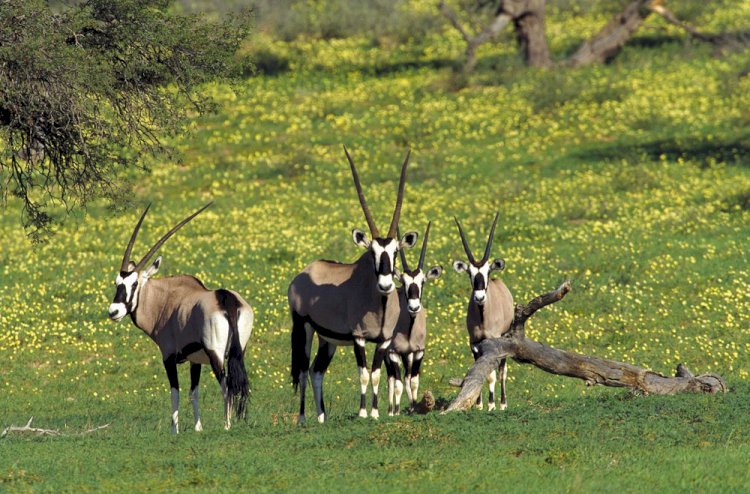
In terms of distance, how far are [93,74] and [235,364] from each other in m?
5.43

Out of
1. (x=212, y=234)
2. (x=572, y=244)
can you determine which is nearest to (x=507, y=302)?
(x=572, y=244)

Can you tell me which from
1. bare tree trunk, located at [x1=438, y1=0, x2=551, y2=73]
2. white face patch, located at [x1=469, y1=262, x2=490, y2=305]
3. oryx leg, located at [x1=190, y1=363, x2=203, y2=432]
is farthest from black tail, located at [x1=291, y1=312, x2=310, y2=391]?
bare tree trunk, located at [x1=438, y1=0, x2=551, y2=73]

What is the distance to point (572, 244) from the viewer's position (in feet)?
101

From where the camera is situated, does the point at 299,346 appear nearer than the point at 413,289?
No

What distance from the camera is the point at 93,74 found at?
1906cm

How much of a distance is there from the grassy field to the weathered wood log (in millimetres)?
440

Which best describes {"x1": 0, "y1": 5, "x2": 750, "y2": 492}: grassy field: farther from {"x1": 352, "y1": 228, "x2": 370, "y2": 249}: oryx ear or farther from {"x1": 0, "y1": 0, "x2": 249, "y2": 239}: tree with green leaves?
{"x1": 352, "y1": 228, "x2": 370, "y2": 249}: oryx ear

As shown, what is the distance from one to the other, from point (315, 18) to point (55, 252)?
118 feet

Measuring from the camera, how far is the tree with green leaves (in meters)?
18.6

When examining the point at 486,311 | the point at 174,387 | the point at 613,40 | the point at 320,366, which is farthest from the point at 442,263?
the point at 613,40

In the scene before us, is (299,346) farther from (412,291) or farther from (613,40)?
(613,40)

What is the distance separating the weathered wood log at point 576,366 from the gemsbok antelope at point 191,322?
3.25 m

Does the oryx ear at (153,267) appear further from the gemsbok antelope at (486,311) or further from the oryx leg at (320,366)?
the gemsbok antelope at (486,311)

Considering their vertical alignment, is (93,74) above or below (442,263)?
above
